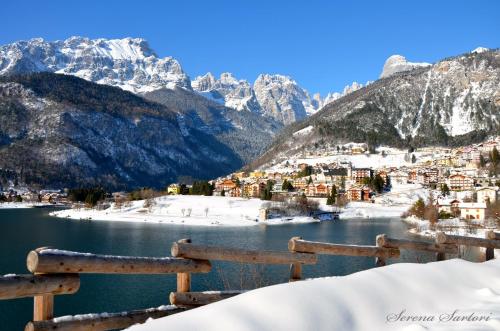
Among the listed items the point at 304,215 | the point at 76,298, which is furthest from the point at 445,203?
the point at 76,298

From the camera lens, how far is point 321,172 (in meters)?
190

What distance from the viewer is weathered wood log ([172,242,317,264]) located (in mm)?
7723

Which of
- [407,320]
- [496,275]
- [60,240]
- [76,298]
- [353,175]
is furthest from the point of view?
[353,175]

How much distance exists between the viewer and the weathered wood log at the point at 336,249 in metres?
9.48

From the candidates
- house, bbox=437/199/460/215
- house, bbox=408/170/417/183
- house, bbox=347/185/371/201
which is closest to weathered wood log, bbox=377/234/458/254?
house, bbox=437/199/460/215

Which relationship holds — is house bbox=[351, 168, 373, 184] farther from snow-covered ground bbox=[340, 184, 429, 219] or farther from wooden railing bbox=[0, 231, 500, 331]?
wooden railing bbox=[0, 231, 500, 331]

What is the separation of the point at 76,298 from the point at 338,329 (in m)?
27.2

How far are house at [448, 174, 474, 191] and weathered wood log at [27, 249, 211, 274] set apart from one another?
494 feet

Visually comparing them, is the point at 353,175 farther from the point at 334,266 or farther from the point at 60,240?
the point at 334,266

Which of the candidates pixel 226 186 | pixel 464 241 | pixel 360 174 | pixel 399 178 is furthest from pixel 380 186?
pixel 464 241

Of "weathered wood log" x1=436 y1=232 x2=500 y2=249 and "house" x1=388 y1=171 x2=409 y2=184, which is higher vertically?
"house" x1=388 y1=171 x2=409 y2=184

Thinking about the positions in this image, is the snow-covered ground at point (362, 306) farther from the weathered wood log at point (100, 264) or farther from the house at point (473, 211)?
the house at point (473, 211)

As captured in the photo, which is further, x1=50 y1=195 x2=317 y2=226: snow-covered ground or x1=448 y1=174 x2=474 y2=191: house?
x1=448 y1=174 x2=474 y2=191: house

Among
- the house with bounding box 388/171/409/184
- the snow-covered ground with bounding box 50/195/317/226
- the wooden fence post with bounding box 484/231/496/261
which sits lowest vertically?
the snow-covered ground with bounding box 50/195/317/226
